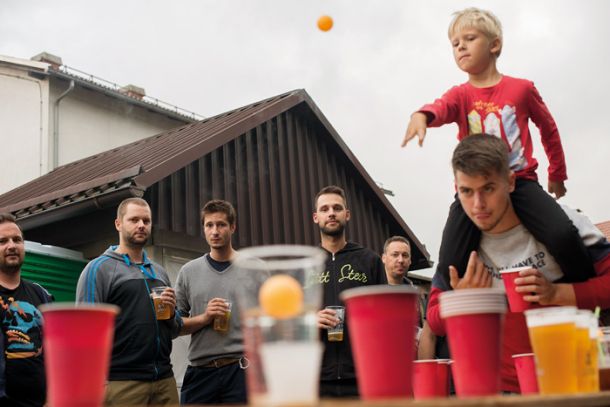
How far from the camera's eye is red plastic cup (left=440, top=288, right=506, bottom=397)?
Answer: 1824 millimetres

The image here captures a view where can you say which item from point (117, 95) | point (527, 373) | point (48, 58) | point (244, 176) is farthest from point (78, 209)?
point (48, 58)

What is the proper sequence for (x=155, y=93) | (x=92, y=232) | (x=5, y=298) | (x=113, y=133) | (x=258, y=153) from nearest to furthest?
(x=5, y=298)
(x=92, y=232)
(x=258, y=153)
(x=113, y=133)
(x=155, y=93)

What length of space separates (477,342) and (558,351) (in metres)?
0.32

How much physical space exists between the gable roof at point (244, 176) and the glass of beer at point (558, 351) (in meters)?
5.84

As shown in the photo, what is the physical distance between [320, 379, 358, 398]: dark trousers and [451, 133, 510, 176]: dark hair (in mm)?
2451

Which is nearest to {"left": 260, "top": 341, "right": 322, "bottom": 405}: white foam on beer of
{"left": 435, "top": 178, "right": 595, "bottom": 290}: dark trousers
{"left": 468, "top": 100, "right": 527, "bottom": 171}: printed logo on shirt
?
{"left": 435, "top": 178, "right": 595, "bottom": 290}: dark trousers

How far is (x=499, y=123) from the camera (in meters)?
3.35

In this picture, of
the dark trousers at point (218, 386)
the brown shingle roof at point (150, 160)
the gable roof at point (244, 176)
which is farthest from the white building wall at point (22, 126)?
the dark trousers at point (218, 386)

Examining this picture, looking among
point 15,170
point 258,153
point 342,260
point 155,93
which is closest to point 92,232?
point 258,153

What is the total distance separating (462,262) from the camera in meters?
2.86

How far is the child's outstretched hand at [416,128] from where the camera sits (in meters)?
2.59

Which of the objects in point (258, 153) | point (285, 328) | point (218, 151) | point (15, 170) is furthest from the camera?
point (15, 170)

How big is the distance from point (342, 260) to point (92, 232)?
4243mm

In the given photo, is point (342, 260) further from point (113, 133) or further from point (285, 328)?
point (113, 133)
